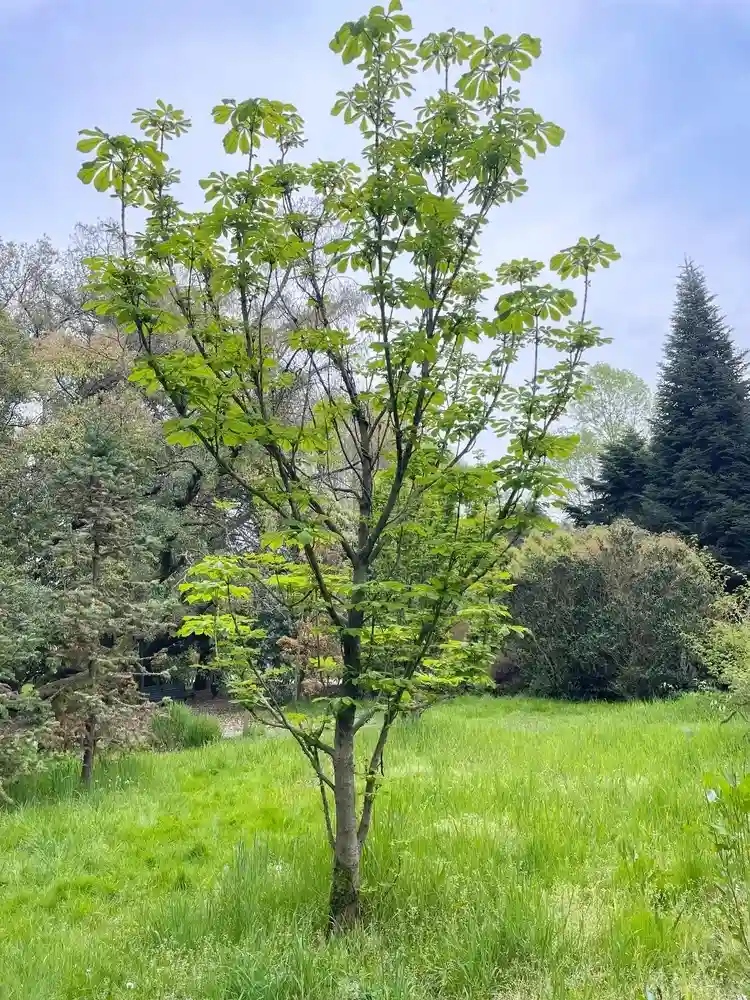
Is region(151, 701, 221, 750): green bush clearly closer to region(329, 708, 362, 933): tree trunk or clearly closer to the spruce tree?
region(329, 708, 362, 933): tree trunk

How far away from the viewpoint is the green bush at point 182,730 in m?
9.35

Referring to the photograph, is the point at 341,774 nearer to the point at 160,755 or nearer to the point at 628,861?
the point at 628,861

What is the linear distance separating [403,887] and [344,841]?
0.55m

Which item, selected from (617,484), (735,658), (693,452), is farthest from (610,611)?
(617,484)

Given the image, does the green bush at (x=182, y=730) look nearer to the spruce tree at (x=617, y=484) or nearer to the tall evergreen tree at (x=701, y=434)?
the spruce tree at (x=617, y=484)

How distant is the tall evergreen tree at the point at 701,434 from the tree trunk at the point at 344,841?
16.9 m

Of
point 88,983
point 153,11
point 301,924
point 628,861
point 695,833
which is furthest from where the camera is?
point 153,11

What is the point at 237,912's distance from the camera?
3.31m

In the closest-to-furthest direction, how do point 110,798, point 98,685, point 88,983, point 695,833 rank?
point 88,983, point 695,833, point 110,798, point 98,685

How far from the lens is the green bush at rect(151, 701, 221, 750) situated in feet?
30.7

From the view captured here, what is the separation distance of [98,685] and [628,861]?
5.89m

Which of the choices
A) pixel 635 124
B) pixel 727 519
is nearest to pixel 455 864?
pixel 635 124

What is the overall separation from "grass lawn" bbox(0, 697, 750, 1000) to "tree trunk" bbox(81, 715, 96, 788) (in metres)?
0.68

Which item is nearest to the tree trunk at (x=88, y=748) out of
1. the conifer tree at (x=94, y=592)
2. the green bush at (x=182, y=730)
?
the conifer tree at (x=94, y=592)
